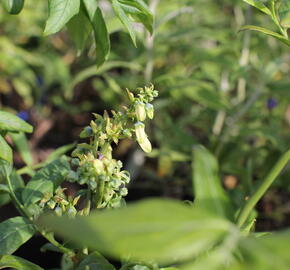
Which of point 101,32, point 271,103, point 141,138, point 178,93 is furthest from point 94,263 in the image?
point 271,103

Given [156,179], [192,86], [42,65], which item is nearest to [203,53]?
[192,86]

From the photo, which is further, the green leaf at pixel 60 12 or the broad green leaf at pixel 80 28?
the broad green leaf at pixel 80 28

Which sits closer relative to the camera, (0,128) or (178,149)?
(0,128)

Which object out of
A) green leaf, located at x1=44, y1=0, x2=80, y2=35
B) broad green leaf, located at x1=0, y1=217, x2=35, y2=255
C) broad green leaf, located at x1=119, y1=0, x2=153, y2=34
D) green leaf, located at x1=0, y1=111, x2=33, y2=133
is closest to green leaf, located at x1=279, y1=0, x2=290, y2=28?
broad green leaf, located at x1=119, y1=0, x2=153, y2=34

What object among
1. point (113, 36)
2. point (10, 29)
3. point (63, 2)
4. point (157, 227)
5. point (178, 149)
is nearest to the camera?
point (157, 227)

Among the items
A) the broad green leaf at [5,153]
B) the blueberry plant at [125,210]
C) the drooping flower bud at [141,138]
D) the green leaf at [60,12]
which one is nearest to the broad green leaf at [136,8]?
the blueberry plant at [125,210]

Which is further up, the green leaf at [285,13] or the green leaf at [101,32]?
the green leaf at [285,13]

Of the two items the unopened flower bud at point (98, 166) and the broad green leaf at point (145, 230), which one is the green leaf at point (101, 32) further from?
the broad green leaf at point (145, 230)

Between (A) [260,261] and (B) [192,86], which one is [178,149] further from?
(A) [260,261]
